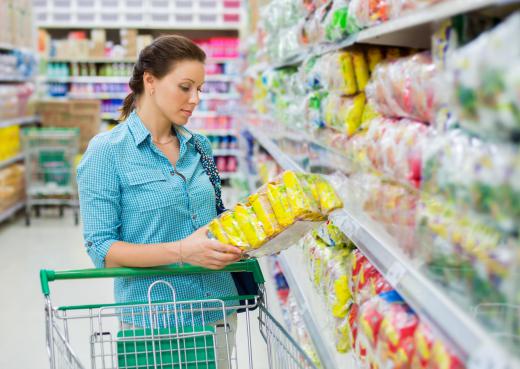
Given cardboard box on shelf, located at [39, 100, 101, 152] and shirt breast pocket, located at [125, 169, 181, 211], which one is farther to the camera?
cardboard box on shelf, located at [39, 100, 101, 152]

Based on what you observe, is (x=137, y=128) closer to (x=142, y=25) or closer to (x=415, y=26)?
(x=415, y=26)

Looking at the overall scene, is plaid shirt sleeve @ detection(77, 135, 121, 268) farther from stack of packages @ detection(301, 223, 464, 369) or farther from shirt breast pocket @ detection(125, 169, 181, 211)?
stack of packages @ detection(301, 223, 464, 369)

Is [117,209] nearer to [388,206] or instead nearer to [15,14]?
[388,206]

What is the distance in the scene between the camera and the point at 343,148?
96.0 inches

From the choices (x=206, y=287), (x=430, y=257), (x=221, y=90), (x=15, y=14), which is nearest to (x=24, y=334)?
(x=206, y=287)

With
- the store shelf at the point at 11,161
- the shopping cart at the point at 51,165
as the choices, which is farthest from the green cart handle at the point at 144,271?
the shopping cart at the point at 51,165

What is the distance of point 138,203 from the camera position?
82.6 inches

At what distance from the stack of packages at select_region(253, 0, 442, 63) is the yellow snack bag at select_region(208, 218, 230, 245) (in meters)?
0.66

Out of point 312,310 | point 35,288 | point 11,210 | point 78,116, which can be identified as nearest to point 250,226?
point 312,310

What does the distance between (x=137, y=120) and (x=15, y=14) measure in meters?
6.96

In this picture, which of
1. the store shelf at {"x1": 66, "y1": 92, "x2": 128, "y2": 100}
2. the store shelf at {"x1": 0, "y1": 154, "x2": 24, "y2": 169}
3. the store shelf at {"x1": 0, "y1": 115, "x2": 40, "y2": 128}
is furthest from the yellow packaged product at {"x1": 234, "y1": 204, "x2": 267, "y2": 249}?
the store shelf at {"x1": 66, "y1": 92, "x2": 128, "y2": 100}

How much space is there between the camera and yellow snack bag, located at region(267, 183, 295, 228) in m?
1.69

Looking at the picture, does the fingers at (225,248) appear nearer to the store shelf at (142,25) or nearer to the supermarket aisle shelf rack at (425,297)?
the supermarket aisle shelf rack at (425,297)

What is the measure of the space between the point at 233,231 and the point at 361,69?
2.88ft
